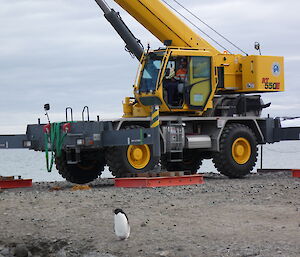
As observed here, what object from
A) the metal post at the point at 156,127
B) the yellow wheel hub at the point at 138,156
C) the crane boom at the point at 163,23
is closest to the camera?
the metal post at the point at 156,127

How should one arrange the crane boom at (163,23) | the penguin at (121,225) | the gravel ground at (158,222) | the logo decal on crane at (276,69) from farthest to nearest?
1. the logo decal on crane at (276,69)
2. the crane boom at (163,23)
3. the penguin at (121,225)
4. the gravel ground at (158,222)

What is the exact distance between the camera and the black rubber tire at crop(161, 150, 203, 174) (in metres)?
21.9

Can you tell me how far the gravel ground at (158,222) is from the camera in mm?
10594

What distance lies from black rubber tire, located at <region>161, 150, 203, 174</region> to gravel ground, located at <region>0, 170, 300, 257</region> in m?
4.96

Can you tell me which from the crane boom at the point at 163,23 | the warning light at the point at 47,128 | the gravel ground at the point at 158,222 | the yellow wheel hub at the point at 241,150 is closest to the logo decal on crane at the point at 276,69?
the crane boom at the point at 163,23

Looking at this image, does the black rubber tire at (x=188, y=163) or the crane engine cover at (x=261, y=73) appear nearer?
the crane engine cover at (x=261, y=73)

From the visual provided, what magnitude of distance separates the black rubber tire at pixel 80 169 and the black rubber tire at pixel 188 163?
2.06m

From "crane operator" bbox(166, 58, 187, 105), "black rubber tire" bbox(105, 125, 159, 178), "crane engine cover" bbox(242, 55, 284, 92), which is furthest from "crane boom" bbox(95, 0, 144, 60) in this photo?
"black rubber tire" bbox(105, 125, 159, 178)

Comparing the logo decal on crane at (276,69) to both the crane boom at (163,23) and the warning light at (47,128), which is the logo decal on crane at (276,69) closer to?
the crane boom at (163,23)

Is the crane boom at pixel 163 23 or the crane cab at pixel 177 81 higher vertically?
the crane boom at pixel 163 23

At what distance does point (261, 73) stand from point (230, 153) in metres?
2.75

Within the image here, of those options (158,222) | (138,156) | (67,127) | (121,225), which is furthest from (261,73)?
(121,225)

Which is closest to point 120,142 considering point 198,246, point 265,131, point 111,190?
point 111,190

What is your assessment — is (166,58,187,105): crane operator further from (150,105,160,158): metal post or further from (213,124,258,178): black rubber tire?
(150,105,160,158): metal post
